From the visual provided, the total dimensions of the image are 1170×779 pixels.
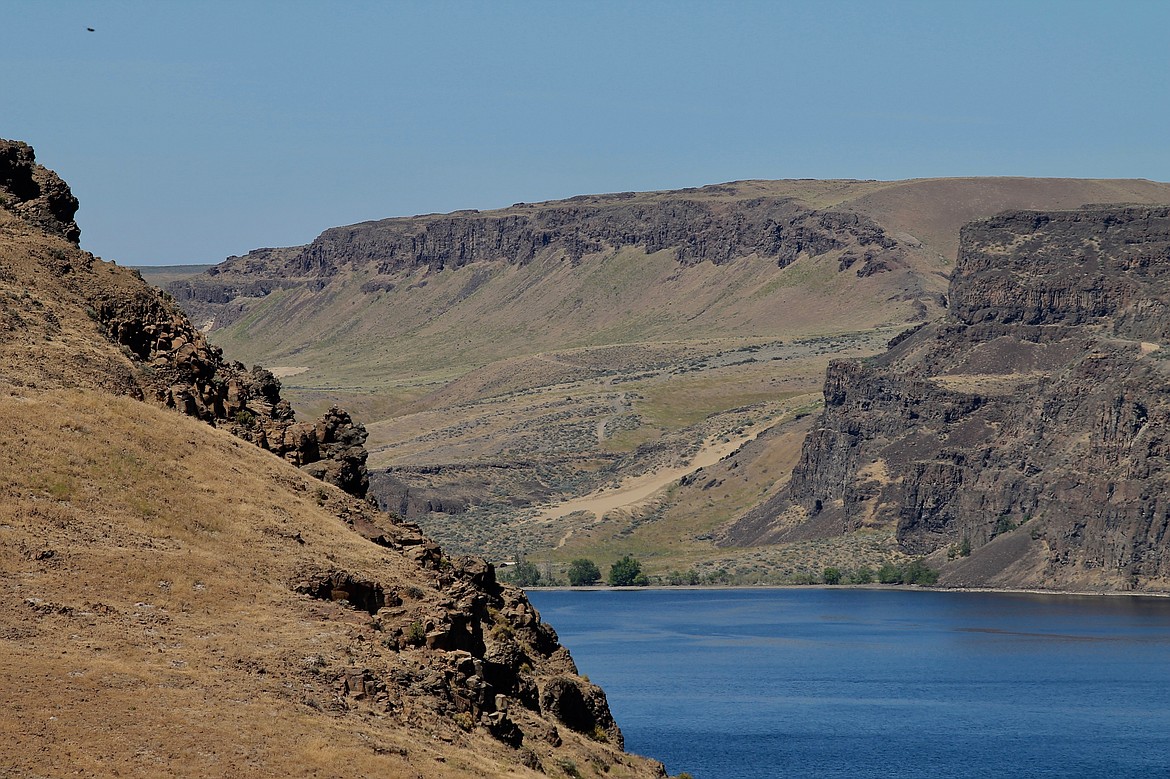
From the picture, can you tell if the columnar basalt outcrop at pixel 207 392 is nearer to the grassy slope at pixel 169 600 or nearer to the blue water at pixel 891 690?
the grassy slope at pixel 169 600

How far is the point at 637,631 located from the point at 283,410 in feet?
411

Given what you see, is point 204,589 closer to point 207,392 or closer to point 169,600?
point 169,600

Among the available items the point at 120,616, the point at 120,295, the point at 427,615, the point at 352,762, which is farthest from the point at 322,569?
the point at 120,295

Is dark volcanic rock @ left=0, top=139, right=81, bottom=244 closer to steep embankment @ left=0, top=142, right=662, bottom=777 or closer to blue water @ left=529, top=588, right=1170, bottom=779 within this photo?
steep embankment @ left=0, top=142, right=662, bottom=777

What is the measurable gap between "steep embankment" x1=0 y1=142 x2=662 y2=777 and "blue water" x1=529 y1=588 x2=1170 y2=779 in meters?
46.1

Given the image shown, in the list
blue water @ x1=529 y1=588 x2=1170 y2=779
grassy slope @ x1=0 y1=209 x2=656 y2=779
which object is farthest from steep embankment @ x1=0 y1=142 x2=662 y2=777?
blue water @ x1=529 y1=588 x2=1170 y2=779

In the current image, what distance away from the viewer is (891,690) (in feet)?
445

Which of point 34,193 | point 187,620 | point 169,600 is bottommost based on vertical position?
point 187,620

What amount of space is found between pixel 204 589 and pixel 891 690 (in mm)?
99148

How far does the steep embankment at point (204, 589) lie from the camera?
3600 centimetres

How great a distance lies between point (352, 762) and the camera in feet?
118

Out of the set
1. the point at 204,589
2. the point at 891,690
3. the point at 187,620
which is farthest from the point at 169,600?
the point at 891,690

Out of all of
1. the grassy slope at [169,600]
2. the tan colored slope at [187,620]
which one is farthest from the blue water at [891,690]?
the tan colored slope at [187,620]

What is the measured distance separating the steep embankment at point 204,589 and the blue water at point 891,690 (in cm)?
4606
